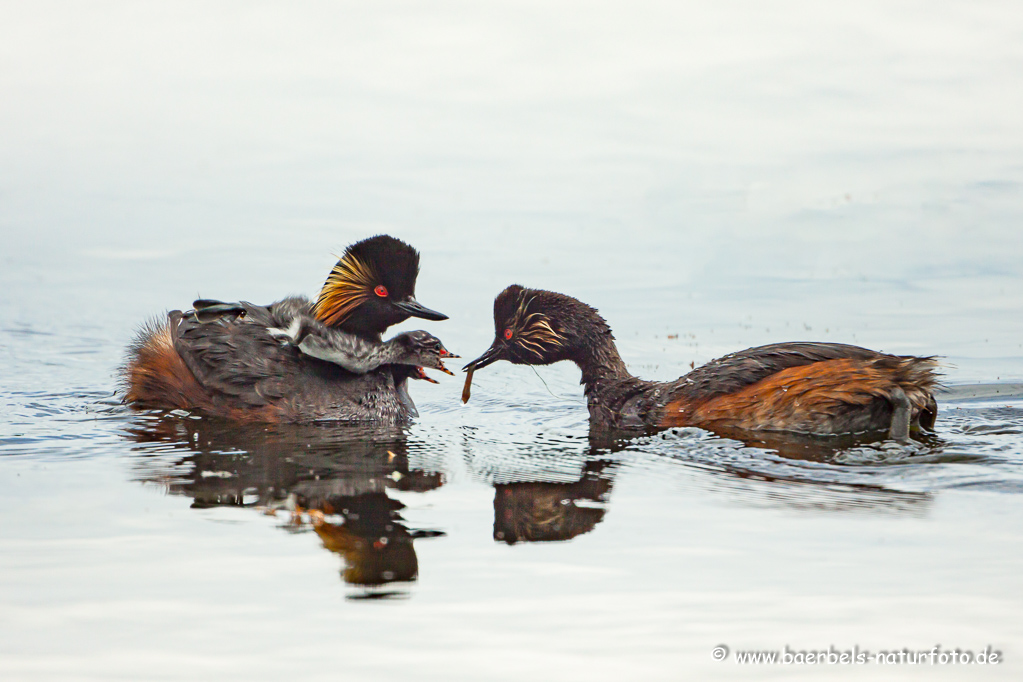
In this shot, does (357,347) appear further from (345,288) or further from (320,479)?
(320,479)

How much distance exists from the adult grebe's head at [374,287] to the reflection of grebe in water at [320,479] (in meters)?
1.05

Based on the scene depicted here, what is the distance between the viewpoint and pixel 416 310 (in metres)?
9.80

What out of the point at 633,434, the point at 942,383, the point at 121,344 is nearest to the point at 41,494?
the point at 633,434

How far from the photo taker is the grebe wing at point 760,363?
29.1 feet

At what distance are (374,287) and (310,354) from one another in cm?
86

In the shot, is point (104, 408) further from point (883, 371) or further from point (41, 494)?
point (883, 371)

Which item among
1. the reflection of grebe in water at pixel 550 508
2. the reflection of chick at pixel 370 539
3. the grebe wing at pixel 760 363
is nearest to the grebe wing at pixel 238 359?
the reflection of chick at pixel 370 539

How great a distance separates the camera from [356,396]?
9648 millimetres

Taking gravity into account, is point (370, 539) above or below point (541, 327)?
below

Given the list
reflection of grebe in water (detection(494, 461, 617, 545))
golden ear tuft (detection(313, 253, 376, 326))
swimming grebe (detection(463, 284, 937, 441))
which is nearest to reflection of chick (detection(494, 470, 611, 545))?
reflection of grebe in water (detection(494, 461, 617, 545))

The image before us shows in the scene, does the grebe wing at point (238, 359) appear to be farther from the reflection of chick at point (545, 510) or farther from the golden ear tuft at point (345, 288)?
the reflection of chick at point (545, 510)

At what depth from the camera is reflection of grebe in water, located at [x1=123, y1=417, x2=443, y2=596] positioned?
5.81 meters

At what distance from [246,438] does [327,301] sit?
5.66 feet

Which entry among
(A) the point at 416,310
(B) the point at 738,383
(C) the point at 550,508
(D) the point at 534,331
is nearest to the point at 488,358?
(D) the point at 534,331
